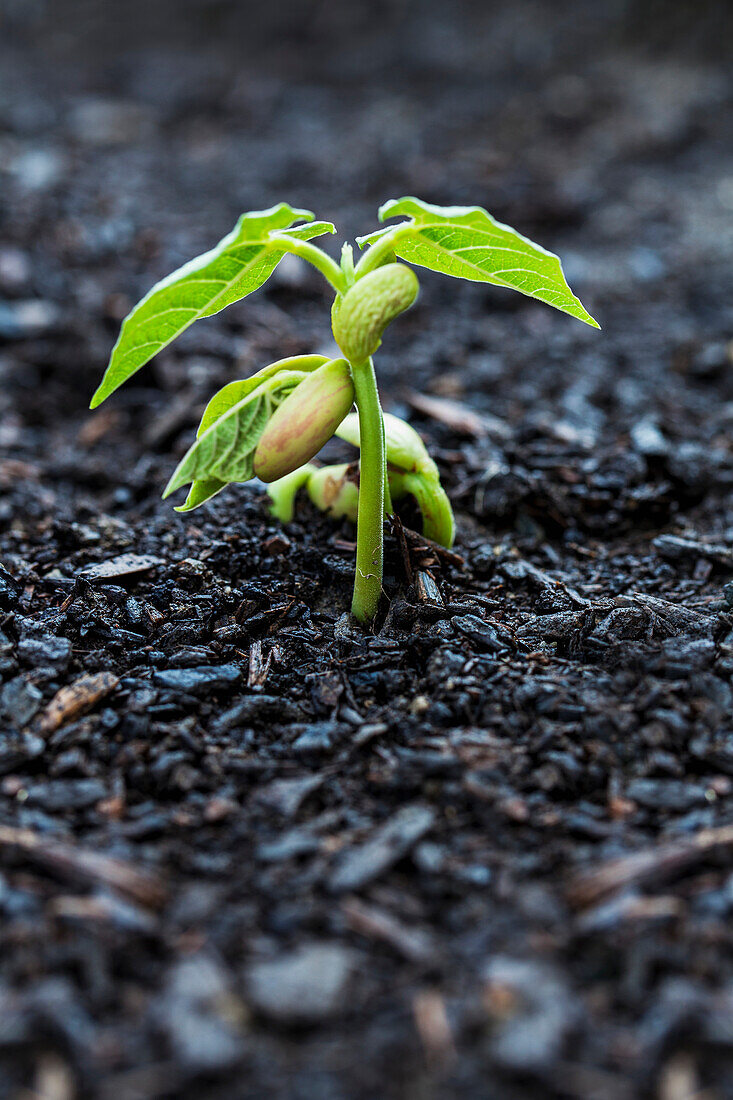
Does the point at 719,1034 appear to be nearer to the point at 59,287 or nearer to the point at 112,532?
the point at 112,532

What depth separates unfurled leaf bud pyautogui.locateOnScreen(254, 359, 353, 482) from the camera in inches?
50.3

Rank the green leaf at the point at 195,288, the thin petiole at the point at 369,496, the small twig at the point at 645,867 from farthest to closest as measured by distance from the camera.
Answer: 1. the thin petiole at the point at 369,496
2. the green leaf at the point at 195,288
3. the small twig at the point at 645,867

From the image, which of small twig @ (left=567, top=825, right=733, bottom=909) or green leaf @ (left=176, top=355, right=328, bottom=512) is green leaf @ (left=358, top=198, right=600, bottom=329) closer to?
green leaf @ (left=176, top=355, right=328, bottom=512)

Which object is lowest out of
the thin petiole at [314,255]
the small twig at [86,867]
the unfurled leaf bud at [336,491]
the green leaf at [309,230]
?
the small twig at [86,867]

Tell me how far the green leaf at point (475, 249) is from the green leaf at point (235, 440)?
27 cm

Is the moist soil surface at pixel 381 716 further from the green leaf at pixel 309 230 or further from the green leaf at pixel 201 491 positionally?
the green leaf at pixel 309 230

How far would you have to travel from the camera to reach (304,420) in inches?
50.3

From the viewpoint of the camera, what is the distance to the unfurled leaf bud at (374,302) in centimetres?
121

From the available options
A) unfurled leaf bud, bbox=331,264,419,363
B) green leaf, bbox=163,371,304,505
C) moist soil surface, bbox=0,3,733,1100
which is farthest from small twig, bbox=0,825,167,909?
unfurled leaf bud, bbox=331,264,419,363

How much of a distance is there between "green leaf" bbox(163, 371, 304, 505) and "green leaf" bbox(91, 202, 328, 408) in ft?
0.47

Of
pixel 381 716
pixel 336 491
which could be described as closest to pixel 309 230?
pixel 336 491

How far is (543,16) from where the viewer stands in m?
5.25

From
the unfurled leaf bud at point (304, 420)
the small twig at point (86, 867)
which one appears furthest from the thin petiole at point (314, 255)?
the small twig at point (86, 867)

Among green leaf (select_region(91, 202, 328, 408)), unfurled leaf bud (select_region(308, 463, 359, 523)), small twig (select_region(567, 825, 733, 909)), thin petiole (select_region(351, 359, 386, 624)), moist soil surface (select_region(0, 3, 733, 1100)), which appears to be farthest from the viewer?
unfurled leaf bud (select_region(308, 463, 359, 523))
